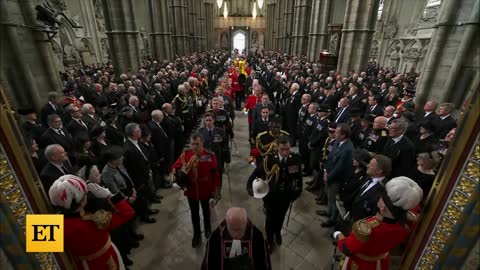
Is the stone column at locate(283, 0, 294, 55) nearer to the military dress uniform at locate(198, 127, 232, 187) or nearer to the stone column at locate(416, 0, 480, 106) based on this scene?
the stone column at locate(416, 0, 480, 106)

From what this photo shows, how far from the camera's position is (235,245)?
2.44 metres

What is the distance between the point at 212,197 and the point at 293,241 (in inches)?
71.0

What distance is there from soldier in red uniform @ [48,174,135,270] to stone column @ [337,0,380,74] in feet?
45.5

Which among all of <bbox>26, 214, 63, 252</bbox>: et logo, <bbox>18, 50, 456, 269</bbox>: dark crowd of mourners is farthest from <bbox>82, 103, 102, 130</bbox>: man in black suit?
<bbox>26, 214, 63, 252</bbox>: et logo

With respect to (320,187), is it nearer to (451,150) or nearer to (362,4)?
(451,150)

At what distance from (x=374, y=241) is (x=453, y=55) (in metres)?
7.98

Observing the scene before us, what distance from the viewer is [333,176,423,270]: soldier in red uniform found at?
2.14 metres

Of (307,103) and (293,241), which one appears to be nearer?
(293,241)

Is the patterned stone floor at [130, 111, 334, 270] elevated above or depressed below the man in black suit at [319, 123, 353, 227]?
below

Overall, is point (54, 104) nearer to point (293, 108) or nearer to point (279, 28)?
point (293, 108)

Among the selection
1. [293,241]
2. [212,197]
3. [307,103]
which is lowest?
[293,241]

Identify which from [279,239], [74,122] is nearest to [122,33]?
[74,122]

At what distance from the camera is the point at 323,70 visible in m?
17.0

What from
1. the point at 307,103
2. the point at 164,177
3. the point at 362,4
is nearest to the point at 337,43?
the point at 362,4
